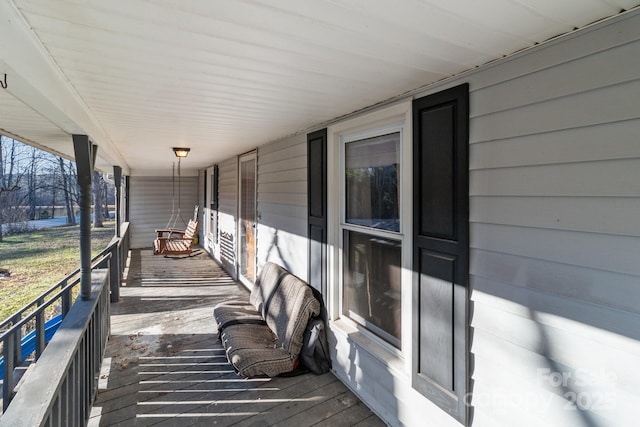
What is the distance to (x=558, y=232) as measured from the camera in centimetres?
138

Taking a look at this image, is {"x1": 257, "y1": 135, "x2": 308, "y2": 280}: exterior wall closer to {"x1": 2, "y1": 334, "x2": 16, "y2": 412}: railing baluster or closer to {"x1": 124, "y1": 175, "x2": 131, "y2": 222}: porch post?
{"x1": 2, "y1": 334, "x2": 16, "y2": 412}: railing baluster

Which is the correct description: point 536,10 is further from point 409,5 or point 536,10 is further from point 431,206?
point 431,206

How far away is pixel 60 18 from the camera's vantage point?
1.20 metres

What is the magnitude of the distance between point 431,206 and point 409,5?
3.66 ft

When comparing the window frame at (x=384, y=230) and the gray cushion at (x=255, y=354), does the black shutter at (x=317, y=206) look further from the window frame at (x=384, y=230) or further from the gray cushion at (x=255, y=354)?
the gray cushion at (x=255, y=354)

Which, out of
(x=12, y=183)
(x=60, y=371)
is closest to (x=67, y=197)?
(x=12, y=183)

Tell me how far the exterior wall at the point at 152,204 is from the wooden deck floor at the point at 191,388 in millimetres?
6154

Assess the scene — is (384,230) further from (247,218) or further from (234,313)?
(247,218)

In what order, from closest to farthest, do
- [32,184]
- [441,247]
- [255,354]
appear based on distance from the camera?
[441,247]
[255,354]
[32,184]

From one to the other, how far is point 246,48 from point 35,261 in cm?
1120

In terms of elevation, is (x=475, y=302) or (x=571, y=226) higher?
(x=571, y=226)

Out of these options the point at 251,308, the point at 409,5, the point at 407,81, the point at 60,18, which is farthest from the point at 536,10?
the point at 251,308

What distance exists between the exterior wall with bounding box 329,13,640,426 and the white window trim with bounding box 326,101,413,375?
0.46 m

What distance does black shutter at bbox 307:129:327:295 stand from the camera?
10.1 ft
